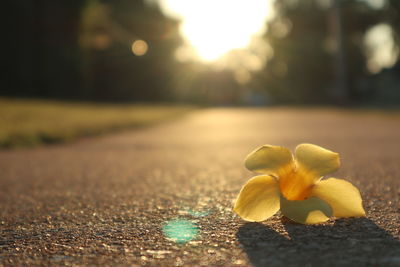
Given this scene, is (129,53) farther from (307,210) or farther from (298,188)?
(307,210)

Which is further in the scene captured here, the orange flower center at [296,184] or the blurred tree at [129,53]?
the blurred tree at [129,53]

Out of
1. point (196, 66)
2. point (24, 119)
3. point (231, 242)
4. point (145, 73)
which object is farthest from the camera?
point (196, 66)

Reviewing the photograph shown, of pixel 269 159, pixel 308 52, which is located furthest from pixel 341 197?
pixel 308 52

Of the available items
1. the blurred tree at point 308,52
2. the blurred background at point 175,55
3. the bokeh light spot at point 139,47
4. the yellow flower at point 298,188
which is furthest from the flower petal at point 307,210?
the blurred tree at point 308,52

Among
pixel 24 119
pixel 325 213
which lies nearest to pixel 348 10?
pixel 24 119

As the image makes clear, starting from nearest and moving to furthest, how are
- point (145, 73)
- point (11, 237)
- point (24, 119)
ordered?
point (11, 237), point (24, 119), point (145, 73)

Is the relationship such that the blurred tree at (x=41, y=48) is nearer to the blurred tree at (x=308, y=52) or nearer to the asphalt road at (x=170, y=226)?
the blurred tree at (x=308, y=52)

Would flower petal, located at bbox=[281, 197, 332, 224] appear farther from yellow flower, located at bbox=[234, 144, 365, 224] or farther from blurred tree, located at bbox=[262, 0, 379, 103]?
blurred tree, located at bbox=[262, 0, 379, 103]

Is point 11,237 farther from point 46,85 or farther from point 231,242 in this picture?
point 46,85
